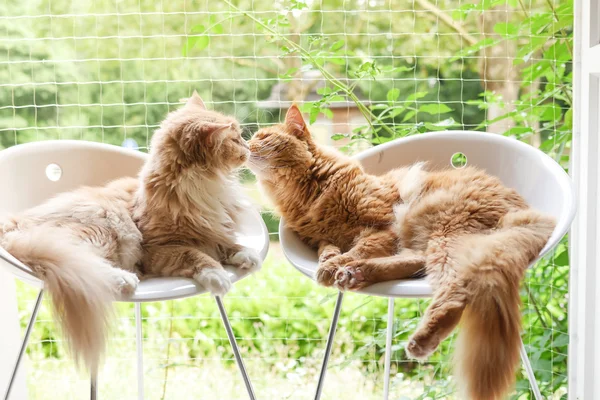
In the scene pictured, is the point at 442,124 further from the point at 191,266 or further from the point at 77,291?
the point at 77,291

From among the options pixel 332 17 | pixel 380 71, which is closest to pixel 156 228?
pixel 380 71

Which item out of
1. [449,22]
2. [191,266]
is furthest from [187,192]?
[449,22]

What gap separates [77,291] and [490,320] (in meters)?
0.82

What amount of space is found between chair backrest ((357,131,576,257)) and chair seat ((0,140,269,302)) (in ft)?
1.32

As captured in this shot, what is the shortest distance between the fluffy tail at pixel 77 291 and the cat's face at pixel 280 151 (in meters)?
0.53

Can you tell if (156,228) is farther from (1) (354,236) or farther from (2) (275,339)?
(2) (275,339)

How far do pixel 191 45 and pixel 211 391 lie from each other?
132 centimetres

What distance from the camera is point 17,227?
1.55 m

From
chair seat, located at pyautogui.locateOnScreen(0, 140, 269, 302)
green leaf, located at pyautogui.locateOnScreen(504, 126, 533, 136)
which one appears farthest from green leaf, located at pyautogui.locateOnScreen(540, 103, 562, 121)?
chair seat, located at pyautogui.locateOnScreen(0, 140, 269, 302)

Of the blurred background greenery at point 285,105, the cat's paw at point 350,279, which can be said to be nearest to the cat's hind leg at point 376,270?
the cat's paw at point 350,279

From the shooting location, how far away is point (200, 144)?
5.27 feet

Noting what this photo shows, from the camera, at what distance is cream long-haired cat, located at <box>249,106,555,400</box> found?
1.32 m

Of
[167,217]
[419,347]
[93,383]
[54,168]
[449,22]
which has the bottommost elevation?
[93,383]

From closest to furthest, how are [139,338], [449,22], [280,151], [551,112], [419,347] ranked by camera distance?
[419,347]
[280,151]
[139,338]
[551,112]
[449,22]
